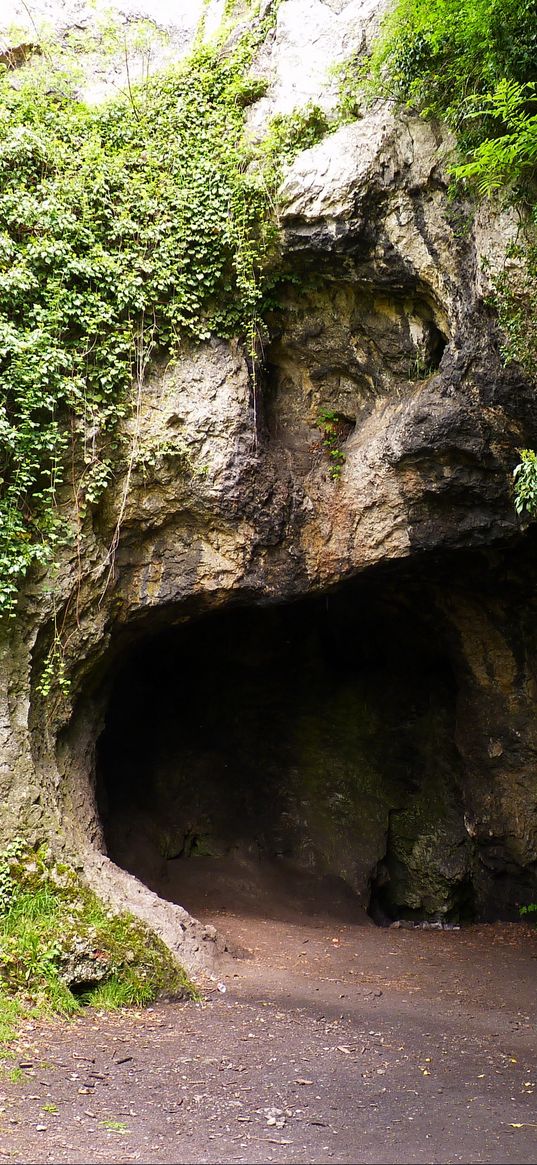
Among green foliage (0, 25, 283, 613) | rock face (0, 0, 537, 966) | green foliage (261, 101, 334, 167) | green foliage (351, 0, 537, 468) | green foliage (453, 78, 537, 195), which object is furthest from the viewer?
green foliage (261, 101, 334, 167)

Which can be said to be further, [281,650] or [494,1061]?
[281,650]

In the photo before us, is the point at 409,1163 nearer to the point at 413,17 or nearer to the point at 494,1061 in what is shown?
the point at 494,1061

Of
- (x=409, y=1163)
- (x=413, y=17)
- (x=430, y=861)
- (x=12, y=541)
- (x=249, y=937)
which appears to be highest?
(x=413, y=17)

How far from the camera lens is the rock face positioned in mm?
7035

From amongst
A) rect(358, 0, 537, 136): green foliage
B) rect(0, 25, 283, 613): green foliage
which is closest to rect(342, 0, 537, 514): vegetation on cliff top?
rect(358, 0, 537, 136): green foliage

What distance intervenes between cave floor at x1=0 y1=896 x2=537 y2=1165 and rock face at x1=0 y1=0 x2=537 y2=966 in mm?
1089

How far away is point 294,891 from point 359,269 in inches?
284

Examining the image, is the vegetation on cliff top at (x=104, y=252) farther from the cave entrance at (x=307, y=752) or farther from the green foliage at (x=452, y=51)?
the cave entrance at (x=307, y=752)

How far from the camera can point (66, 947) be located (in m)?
5.94

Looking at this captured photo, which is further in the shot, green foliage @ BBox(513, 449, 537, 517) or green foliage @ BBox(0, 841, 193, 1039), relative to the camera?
green foliage @ BBox(513, 449, 537, 517)

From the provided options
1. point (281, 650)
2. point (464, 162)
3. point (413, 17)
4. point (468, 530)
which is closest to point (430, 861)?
point (281, 650)

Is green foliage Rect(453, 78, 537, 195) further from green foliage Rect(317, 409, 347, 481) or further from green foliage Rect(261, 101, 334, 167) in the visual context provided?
green foliage Rect(317, 409, 347, 481)

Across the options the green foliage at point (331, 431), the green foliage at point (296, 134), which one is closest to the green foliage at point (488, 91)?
the green foliage at point (296, 134)

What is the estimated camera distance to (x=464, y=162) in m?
6.64
